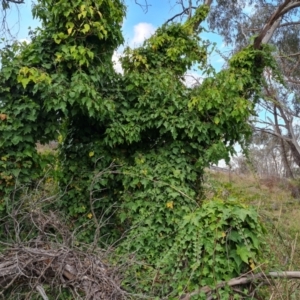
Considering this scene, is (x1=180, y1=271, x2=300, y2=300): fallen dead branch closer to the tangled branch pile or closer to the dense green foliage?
the dense green foliage

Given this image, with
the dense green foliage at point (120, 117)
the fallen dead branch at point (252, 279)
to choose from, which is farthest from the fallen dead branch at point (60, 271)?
the fallen dead branch at point (252, 279)

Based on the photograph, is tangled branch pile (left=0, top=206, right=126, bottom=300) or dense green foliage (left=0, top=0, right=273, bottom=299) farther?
dense green foliage (left=0, top=0, right=273, bottom=299)

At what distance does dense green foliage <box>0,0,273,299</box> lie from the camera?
15.9ft

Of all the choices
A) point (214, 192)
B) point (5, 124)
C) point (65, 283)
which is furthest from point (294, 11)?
point (65, 283)

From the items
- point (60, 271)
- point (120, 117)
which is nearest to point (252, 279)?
point (60, 271)

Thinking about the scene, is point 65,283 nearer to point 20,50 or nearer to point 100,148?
point 100,148

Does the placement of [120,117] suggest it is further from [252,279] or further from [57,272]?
[252,279]

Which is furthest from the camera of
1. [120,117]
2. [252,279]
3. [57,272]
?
[120,117]

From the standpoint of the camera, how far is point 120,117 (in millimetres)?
5523

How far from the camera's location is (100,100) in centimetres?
505

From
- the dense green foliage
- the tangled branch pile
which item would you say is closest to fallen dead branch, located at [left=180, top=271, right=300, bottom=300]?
the dense green foliage

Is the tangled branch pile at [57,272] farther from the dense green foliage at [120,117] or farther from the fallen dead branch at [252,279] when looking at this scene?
the fallen dead branch at [252,279]

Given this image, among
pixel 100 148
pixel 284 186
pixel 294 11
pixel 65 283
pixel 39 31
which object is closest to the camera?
pixel 65 283

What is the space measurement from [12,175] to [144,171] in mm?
1814
